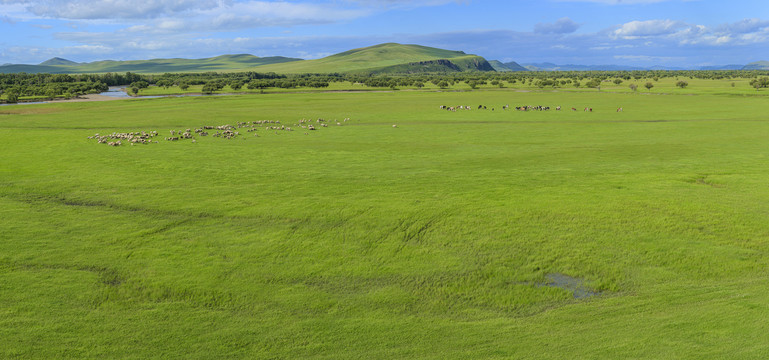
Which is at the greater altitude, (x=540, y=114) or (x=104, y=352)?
(x=540, y=114)

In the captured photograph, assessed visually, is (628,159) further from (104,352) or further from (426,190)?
(104,352)

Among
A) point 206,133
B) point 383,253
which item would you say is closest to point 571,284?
point 383,253

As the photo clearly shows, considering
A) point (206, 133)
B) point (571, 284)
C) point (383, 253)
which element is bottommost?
point (571, 284)

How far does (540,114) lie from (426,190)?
1950 inches

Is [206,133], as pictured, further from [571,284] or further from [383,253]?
[571,284]

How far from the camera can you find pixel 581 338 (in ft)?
46.1

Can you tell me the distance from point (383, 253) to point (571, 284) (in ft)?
23.8

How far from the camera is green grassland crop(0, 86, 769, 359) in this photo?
14219 millimetres

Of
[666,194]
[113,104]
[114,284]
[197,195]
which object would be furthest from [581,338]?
[113,104]

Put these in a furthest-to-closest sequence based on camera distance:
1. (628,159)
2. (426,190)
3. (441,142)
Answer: (441,142) < (628,159) < (426,190)

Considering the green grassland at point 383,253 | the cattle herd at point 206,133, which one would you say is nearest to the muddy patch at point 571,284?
the green grassland at point 383,253

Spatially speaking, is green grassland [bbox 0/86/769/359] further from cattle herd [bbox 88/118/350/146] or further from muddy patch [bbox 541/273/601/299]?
cattle herd [bbox 88/118/350/146]

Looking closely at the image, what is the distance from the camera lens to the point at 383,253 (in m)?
20.4

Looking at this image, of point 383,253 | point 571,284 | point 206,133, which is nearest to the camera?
point 571,284
